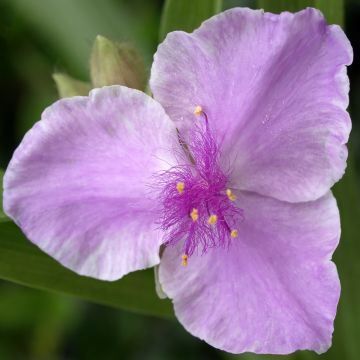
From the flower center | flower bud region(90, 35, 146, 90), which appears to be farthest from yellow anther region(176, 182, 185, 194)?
flower bud region(90, 35, 146, 90)

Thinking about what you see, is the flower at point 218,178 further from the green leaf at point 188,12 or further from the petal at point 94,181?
the green leaf at point 188,12

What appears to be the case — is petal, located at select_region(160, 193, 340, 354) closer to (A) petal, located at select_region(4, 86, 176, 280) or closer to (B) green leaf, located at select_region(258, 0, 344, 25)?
(A) petal, located at select_region(4, 86, 176, 280)

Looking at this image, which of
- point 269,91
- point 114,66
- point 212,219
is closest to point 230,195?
point 212,219

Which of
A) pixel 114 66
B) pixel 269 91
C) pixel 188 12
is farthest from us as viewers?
pixel 188 12

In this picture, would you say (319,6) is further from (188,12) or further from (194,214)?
(194,214)

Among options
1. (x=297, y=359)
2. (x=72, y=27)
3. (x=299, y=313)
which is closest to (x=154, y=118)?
(x=299, y=313)
